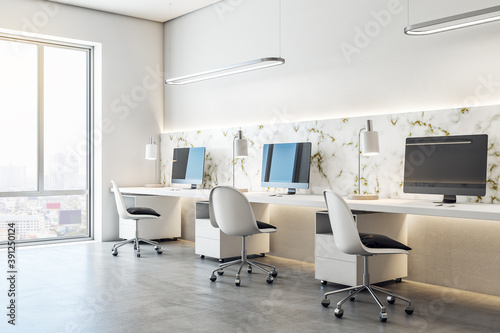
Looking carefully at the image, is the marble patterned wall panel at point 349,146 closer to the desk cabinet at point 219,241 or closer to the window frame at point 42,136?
the desk cabinet at point 219,241

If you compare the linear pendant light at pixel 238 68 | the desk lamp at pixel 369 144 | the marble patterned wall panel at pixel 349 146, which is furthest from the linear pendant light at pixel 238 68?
the desk lamp at pixel 369 144

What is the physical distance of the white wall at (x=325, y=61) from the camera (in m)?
4.89

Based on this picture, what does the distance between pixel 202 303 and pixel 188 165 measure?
3.41 meters

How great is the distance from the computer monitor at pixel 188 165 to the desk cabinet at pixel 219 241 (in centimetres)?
97

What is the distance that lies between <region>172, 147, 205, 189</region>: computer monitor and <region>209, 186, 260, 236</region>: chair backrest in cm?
213

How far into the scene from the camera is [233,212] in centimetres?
508

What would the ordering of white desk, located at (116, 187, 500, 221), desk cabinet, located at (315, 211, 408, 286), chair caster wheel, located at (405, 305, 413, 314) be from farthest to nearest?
desk cabinet, located at (315, 211, 408, 286)
chair caster wheel, located at (405, 305, 413, 314)
white desk, located at (116, 187, 500, 221)

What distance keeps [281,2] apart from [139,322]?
426 centimetres

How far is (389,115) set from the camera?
17.6 ft

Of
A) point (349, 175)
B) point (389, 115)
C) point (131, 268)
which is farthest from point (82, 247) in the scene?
point (389, 115)

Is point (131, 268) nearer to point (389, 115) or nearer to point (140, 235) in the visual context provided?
point (140, 235)

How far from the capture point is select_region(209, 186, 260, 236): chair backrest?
5031 mm

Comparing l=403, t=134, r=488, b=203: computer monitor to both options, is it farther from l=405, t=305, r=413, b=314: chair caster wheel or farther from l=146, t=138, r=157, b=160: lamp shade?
l=146, t=138, r=157, b=160: lamp shade

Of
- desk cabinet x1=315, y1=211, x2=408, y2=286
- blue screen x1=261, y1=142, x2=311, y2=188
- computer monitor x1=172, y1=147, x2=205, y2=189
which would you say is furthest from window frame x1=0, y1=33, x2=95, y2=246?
desk cabinet x1=315, y1=211, x2=408, y2=286
